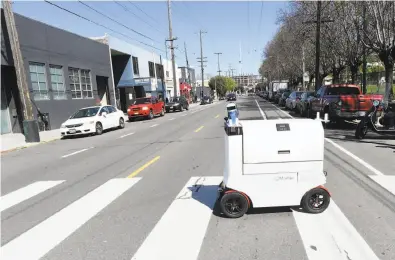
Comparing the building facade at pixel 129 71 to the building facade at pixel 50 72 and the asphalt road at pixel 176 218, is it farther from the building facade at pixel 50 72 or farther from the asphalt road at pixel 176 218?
the asphalt road at pixel 176 218

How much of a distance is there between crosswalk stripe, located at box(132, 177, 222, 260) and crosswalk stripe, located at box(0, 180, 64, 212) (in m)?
2.94

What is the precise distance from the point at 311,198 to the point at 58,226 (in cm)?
352

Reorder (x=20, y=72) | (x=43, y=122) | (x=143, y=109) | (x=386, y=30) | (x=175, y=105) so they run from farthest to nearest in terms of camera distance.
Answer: (x=175, y=105)
(x=143, y=109)
(x=43, y=122)
(x=386, y=30)
(x=20, y=72)

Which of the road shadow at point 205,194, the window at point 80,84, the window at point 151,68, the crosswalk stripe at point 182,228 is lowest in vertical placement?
the road shadow at point 205,194

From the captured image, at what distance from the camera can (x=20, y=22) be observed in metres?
21.0

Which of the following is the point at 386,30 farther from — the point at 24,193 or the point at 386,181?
the point at 24,193

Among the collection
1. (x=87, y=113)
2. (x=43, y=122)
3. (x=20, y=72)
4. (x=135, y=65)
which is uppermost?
(x=135, y=65)

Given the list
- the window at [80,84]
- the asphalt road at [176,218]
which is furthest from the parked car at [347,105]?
the window at [80,84]

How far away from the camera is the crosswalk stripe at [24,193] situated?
615 cm

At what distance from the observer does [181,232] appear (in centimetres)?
430

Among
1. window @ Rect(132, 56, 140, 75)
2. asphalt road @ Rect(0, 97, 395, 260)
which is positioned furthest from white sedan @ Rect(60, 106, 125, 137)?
window @ Rect(132, 56, 140, 75)

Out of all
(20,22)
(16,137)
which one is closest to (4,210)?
(16,137)

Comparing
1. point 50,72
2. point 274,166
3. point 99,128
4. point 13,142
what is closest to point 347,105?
point 274,166

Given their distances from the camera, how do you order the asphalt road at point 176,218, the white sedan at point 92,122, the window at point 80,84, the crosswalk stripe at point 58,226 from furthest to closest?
the window at point 80,84 < the white sedan at point 92,122 < the crosswalk stripe at point 58,226 < the asphalt road at point 176,218
